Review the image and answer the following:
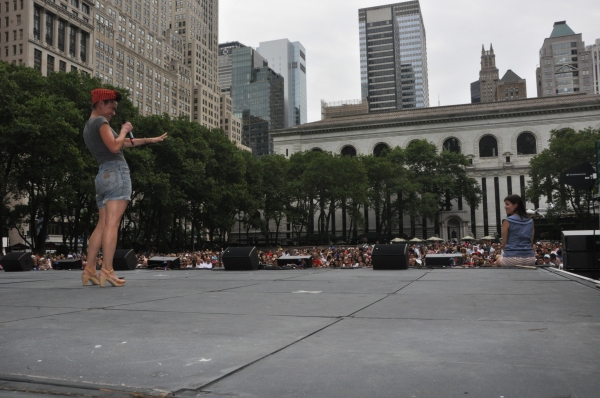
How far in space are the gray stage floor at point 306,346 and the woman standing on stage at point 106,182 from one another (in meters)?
1.94

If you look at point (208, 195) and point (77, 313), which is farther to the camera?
point (208, 195)

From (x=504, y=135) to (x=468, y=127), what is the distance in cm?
568

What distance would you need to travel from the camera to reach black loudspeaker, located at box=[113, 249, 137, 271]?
41.6 feet

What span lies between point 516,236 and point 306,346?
26.5 ft

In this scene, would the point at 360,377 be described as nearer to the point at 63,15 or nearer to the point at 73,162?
the point at 73,162

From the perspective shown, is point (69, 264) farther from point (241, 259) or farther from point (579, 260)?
point (579, 260)

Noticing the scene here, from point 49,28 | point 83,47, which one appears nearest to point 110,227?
point 49,28

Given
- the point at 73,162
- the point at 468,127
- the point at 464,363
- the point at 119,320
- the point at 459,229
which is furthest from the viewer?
the point at 468,127

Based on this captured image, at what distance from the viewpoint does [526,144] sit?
263ft

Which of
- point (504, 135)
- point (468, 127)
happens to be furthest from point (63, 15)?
point (504, 135)

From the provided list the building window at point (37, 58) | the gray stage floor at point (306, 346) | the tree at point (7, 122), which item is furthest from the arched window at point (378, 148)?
the gray stage floor at point (306, 346)

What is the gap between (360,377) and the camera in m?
2.43

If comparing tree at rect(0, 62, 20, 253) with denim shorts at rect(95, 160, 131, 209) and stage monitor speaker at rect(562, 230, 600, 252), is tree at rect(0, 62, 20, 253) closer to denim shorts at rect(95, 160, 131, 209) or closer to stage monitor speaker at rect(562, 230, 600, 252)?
denim shorts at rect(95, 160, 131, 209)

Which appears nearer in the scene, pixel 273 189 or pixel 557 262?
pixel 557 262
